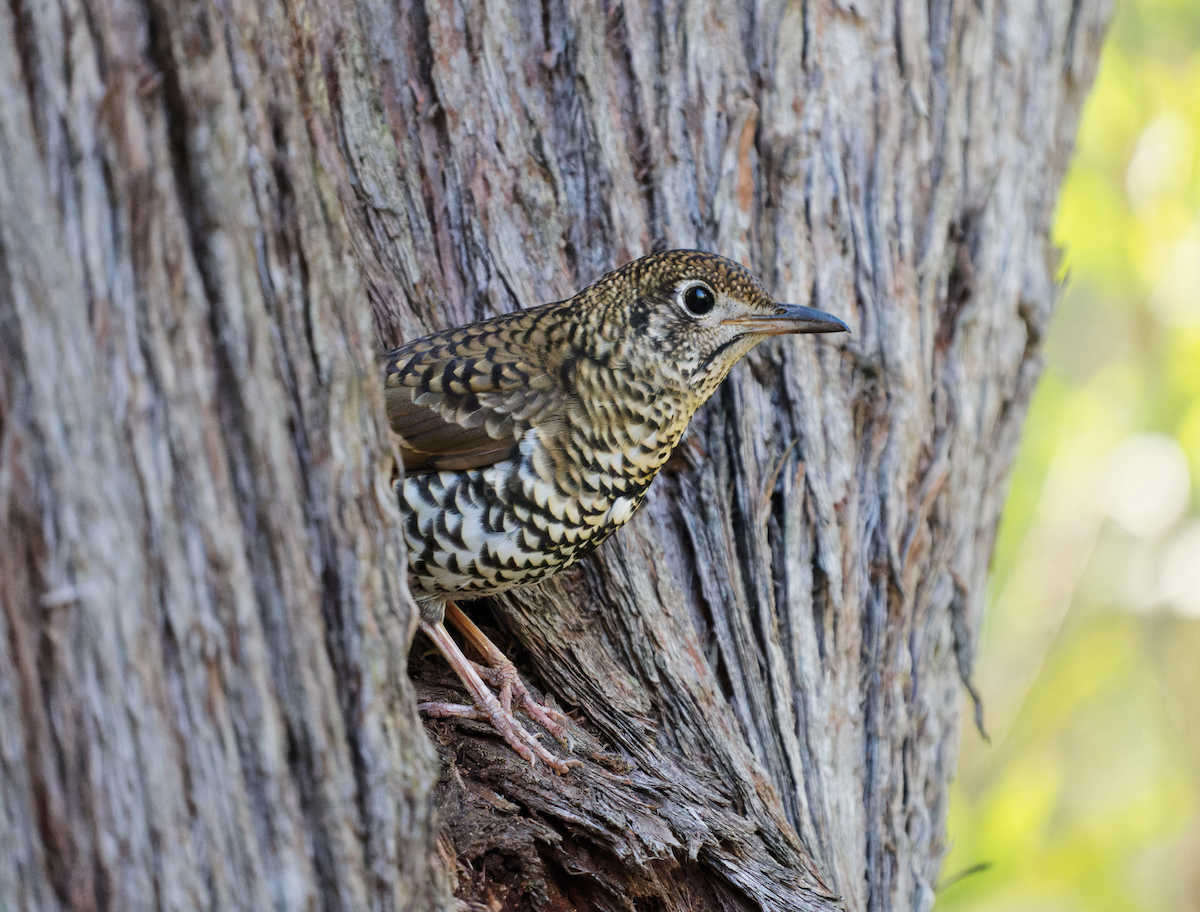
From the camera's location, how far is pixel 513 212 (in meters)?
3.48

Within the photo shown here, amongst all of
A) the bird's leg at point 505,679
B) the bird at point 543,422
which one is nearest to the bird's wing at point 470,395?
the bird at point 543,422

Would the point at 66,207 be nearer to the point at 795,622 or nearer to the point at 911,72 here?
the point at 795,622

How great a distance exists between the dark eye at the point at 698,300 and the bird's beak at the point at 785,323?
6cm

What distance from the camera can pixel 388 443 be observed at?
190cm

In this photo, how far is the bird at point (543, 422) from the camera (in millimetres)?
2779

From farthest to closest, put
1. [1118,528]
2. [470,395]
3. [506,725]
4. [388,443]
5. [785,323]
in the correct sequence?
[1118,528]
[785,323]
[470,395]
[506,725]
[388,443]

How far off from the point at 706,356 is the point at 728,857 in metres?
1.36

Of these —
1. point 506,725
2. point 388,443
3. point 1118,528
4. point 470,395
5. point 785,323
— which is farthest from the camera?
point 1118,528

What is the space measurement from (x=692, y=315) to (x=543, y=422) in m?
0.54

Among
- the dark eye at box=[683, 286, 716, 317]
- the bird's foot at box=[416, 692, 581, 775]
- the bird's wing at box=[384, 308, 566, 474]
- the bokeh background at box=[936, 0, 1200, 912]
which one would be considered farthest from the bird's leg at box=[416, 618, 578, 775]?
the bokeh background at box=[936, 0, 1200, 912]

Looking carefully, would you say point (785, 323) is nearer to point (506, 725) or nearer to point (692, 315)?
point (692, 315)

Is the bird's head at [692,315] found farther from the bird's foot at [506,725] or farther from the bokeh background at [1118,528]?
the bokeh background at [1118,528]

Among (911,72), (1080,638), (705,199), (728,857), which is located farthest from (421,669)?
(1080,638)

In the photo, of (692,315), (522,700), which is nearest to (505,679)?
(522,700)
